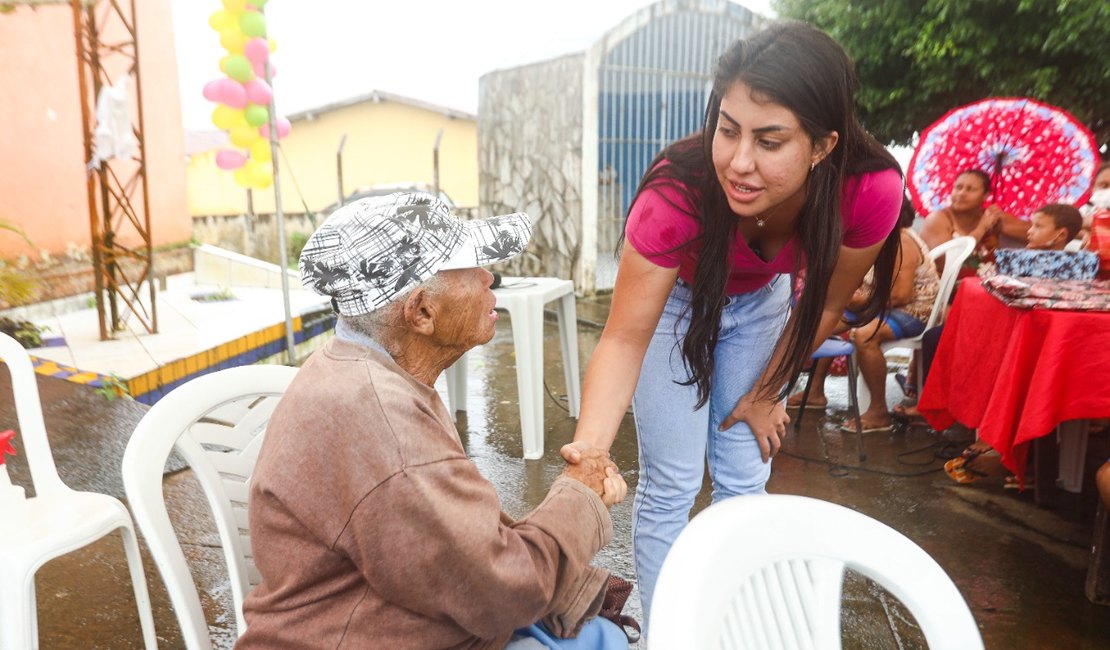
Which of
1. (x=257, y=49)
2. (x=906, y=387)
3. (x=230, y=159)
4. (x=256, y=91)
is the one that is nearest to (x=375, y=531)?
(x=906, y=387)

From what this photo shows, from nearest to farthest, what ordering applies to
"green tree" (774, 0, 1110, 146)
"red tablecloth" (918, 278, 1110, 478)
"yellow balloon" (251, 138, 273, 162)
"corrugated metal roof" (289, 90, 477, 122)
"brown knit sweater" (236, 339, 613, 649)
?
"brown knit sweater" (236, 339, 613, 649)
"red tablecloth" (918, 278, 1110, 478)
"yellow balloon" (251, 138, 273, 162)
"green tree" (774, 0, 1110, 146)
"corrugated metal roof" (289, 90, 477, 122)

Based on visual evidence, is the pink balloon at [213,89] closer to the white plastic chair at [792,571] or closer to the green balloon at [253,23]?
the green balloon at [253,23]

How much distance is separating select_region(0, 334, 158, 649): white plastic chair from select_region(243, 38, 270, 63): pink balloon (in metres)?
3.79

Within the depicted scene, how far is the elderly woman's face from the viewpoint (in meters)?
1.38

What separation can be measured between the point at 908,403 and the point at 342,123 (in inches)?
757

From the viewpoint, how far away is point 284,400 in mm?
1243

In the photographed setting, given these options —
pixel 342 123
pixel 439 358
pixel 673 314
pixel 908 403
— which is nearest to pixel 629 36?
pixel 908 403

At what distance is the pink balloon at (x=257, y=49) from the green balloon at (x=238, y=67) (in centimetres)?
15

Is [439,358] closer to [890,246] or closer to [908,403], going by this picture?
[890,246]

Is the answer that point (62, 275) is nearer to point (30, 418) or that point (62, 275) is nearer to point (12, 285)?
point (12, 285)

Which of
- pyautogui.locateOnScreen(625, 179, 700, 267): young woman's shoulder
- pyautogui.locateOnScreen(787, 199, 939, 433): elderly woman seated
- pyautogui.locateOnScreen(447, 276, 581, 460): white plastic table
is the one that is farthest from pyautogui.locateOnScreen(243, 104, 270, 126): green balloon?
pyautogui.locateOnScreen(625, 179, 700, 267): young woman's shoulder

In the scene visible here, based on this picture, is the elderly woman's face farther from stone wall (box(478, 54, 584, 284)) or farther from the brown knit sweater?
stone wall (box(478, 54, 584, 284))

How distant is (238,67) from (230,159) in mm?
1174

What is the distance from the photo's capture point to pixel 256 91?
5.75m
